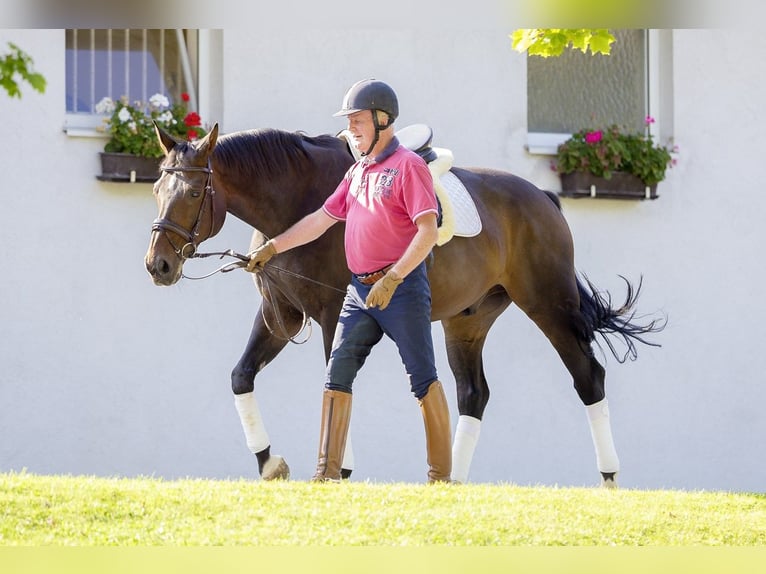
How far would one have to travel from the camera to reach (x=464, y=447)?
7.55 m

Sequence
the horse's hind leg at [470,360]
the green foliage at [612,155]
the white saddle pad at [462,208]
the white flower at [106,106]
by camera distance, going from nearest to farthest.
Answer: the white saddle pad at [462,208] < the horse's hind leg at [470,360] < the white flower at [106,106] < the green foliage at [612,155]

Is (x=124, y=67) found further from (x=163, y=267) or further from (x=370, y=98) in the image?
(x=370, y=98)

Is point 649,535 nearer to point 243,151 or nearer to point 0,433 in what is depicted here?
point 243,151

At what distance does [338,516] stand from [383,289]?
981mm

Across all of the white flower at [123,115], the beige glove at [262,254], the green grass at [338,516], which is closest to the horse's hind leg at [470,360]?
the green grass at [338,516]

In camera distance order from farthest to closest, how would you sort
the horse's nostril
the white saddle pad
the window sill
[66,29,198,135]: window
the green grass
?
the window sill → [66,29,198,135]: window → the white saddle pad → the horse's nostril → the green grass

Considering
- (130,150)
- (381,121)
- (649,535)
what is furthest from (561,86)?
(649,535)

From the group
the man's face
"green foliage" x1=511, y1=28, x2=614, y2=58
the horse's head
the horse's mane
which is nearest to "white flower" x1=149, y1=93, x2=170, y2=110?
the horse's mane

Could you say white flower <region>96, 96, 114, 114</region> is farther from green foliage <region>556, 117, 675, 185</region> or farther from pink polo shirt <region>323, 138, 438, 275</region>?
pink polo shirt <region>323, 138, 438, 275</region>

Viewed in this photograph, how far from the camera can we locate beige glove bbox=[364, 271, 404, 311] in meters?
5.58

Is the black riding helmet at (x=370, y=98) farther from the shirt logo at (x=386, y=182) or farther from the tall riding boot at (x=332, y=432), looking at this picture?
the tall riding boot at (x=332, y=432)

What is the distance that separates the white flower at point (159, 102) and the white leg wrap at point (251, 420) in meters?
3.38

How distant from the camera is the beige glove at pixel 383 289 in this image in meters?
5.58

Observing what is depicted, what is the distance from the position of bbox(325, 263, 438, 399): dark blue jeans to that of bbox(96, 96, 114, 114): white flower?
4468 millimetres
